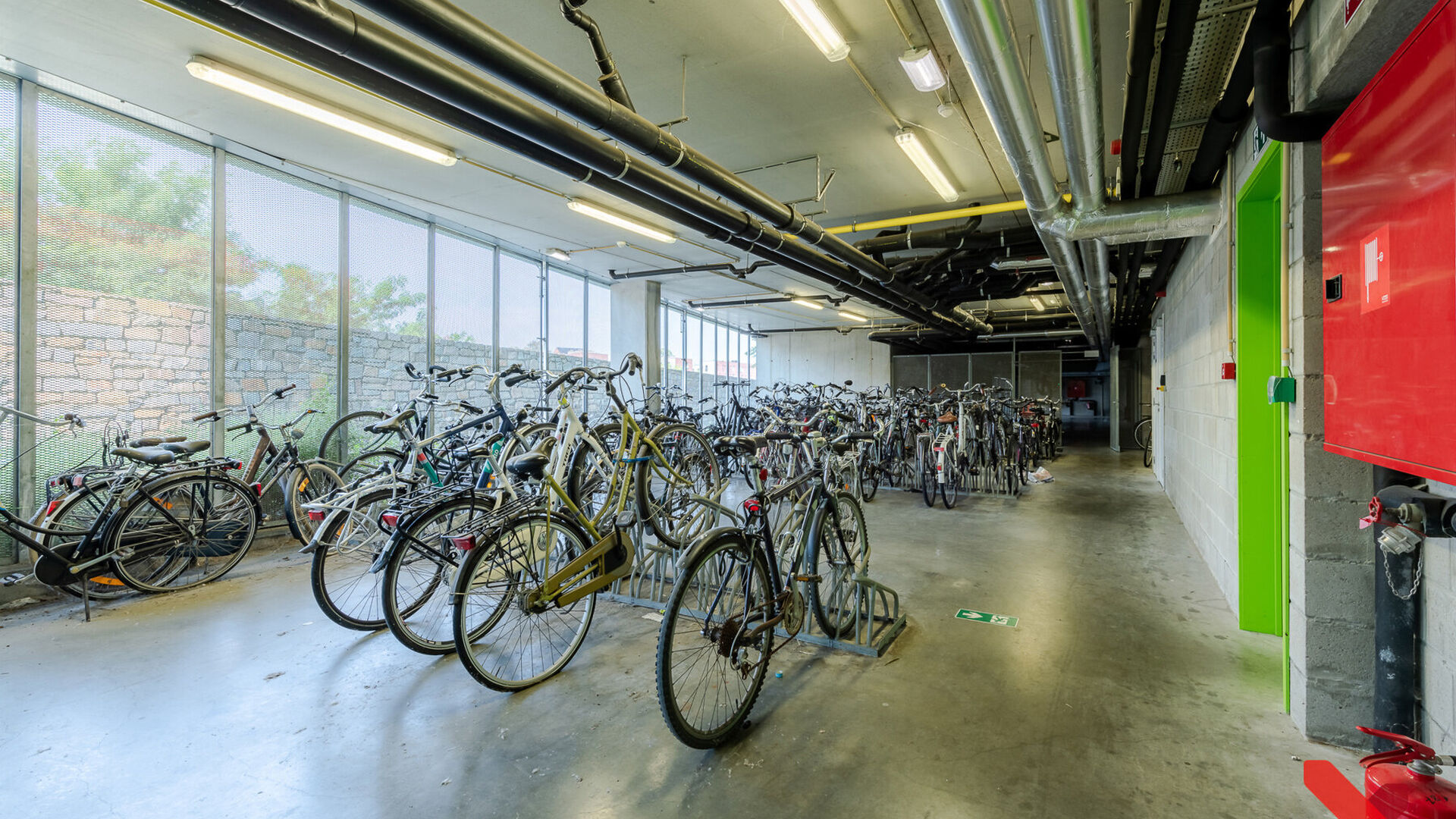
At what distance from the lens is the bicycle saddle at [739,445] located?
7.88 ft

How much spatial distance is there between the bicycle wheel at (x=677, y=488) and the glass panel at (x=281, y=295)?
11.1 ft

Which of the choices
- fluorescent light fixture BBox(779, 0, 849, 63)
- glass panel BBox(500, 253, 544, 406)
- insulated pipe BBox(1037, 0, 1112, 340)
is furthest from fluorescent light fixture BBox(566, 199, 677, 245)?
insulated pipe BBox(1037, 0, 1112, 340)

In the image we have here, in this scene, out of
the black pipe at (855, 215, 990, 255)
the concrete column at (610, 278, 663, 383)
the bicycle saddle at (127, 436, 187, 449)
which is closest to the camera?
the bicycle saddle at (127, 436, 187, 449)

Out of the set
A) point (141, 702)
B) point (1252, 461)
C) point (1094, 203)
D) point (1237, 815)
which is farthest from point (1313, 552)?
point (141, 702)

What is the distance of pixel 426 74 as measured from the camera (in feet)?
7.64

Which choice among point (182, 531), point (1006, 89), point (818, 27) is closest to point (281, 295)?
point (182, 531)

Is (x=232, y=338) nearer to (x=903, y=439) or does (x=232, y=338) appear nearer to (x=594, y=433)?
(x=594, y=433)

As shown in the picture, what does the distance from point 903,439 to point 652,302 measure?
4.56 metres

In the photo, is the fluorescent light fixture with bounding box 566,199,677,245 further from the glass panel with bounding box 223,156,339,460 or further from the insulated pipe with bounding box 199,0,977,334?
the glass panel with bounding box 223,156,339,460

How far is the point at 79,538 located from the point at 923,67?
5.30 m

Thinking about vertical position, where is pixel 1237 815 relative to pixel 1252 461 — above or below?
below

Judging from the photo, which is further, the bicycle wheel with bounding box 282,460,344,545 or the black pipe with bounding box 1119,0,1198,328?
the bicycle wheel with bounding box 282,460,344,545

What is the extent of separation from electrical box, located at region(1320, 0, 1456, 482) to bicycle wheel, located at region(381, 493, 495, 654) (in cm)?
285

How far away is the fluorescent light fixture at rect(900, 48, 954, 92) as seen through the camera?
9.08 feet
